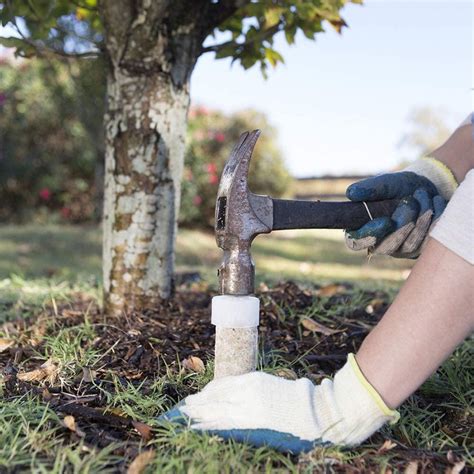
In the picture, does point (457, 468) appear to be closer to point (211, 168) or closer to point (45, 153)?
point (211, 168)

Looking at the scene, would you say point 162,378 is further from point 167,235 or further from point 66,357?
point 167,235

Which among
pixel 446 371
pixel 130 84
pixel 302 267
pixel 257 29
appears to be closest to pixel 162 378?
pixel 446 371

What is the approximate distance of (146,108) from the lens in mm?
2645

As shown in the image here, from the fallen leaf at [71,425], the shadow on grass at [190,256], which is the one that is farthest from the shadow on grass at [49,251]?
the fallen leaf at [71,425]

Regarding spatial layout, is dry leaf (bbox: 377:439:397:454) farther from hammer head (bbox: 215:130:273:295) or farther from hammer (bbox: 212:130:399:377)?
hammer head (bbox: 215:130:273:295)

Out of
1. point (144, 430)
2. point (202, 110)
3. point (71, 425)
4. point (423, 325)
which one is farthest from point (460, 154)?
point (202, 110)

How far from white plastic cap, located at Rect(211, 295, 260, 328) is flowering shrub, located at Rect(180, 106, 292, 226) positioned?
7593mm

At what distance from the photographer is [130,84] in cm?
265

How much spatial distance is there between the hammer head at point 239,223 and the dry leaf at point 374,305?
132 centimetres

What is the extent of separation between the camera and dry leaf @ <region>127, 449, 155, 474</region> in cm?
140

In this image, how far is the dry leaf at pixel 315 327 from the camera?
8.02ft

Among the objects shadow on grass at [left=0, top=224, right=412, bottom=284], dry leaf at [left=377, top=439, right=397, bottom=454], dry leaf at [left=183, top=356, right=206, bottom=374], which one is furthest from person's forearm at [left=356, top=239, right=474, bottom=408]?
shadow on grass at [left=0, top=224, right=412, bottom=284]

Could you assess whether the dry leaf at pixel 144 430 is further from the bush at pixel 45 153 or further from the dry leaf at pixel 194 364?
the bush at pixel 45 153

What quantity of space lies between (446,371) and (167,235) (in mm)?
1251
